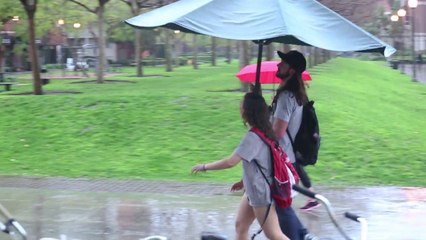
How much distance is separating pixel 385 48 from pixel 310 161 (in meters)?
1.56

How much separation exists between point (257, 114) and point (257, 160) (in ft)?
1.11

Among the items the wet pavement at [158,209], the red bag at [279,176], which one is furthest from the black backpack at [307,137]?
the wet pavement at [158,209]

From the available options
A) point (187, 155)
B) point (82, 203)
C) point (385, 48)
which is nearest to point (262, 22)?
point (385, 48)

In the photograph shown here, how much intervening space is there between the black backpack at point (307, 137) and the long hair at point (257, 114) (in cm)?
113

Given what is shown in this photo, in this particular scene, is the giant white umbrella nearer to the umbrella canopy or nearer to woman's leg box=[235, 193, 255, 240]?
the umbrella canopy

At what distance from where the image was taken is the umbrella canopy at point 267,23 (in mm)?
4809

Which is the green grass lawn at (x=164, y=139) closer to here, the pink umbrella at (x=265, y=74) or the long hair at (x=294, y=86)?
the pink umbrella at (x=265, y=74)

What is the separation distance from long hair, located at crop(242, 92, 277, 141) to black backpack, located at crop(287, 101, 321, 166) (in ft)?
3.70

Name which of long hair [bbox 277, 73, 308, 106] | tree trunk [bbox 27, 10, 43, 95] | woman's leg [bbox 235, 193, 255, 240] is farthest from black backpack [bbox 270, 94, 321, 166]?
tree trunk [bbox 27, 10, 43, 95]

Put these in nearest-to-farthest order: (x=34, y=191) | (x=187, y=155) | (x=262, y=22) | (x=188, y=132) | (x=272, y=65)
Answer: (x=262, y=22) → (x=272, y=65) → (x=34, y=191) → (x=187, y=155) → (x=188, y=132)

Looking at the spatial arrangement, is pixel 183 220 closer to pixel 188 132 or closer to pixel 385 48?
pixel 385 48

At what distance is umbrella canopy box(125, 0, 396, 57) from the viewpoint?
4.81 meters

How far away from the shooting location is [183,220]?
7895 mm

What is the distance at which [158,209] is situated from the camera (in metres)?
8.48
